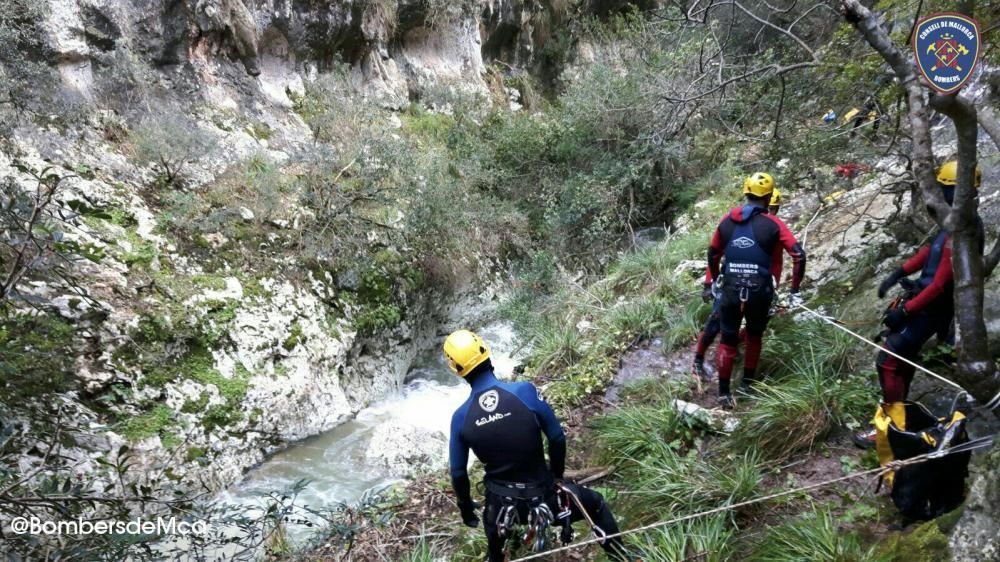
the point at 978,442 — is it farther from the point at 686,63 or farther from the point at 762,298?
the point at 686,63

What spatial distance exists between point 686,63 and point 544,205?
3.88m

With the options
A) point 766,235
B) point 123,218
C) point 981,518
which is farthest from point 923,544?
point 123,218

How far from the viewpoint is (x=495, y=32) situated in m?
15.4

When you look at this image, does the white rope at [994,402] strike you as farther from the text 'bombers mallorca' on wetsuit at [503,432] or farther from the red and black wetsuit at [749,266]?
the text 'bombers mallorca' on wetsuit at [503,432]

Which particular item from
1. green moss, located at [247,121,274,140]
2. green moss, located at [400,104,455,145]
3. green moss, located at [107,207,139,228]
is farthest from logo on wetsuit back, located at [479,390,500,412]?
green moss, located at [400,104,455,145]

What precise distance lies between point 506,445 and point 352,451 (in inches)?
171

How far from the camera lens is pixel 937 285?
3.00 m

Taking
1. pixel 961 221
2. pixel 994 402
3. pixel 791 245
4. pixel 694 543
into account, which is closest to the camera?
pixel 961 221

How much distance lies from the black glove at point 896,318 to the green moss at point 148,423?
631cm

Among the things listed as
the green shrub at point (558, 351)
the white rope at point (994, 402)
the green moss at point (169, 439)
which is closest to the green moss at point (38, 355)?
the green moss at point (169, 439)

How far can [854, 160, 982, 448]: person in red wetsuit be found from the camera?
118 inches

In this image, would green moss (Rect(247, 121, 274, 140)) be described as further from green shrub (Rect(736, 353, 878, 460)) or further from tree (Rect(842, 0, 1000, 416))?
tree (Rect(842, 0, 1000, 416))

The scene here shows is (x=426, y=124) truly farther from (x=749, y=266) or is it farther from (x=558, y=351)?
(x=749, y=266)

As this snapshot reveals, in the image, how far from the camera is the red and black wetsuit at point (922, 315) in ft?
9.84
